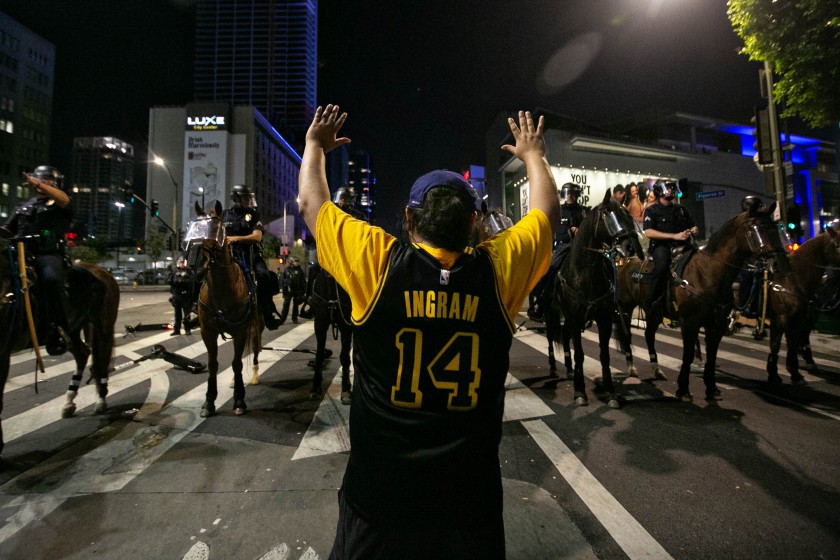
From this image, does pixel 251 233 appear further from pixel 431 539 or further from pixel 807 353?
pixel 807 353

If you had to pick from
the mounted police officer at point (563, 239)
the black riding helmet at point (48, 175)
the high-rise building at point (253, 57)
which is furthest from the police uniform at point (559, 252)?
the high-rise building at point (253, 57)

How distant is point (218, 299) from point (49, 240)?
2.07m

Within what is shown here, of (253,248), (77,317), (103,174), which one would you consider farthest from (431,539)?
(103,174)

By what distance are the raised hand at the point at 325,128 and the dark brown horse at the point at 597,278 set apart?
14.5 ft

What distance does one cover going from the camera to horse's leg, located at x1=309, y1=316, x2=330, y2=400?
582 centimetres

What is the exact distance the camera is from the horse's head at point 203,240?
460cm

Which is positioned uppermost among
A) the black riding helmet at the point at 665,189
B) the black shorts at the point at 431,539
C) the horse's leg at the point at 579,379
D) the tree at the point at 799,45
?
the tree at the point at 799,45

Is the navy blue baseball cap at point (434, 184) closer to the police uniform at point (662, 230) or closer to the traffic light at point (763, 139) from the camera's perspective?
the police uniform at point (662, 230)

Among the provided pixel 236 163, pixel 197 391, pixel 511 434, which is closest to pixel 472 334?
pixel 511 434

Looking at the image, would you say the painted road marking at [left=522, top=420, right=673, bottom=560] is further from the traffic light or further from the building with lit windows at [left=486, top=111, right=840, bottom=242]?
the building with lit windows at [left=486, top=111, right=840, bottom=242]

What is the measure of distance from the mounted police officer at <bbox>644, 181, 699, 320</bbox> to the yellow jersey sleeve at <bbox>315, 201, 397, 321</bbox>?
6669 millimetres

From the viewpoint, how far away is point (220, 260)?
16.6 ft

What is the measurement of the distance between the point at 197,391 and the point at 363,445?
5.75 m

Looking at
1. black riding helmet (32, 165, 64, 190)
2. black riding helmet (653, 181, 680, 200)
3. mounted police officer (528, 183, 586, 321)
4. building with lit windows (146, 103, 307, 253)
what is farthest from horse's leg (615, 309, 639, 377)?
building with lit windows (146, 103, 307, 253)
